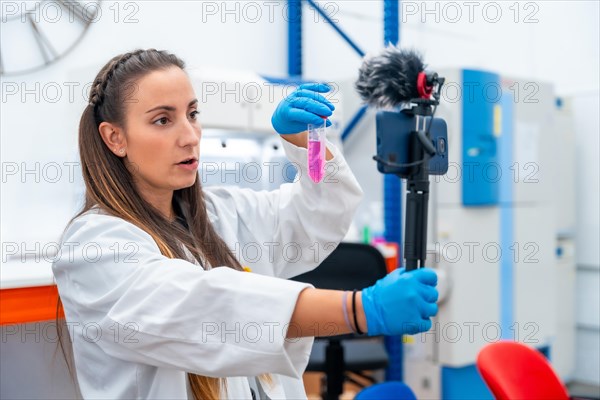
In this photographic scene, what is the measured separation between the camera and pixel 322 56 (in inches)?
149

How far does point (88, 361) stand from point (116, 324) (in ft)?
0.73

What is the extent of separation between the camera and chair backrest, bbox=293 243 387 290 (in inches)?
95.8

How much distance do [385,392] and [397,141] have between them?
0.88 metres

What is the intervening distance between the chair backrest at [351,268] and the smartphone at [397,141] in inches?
56.1

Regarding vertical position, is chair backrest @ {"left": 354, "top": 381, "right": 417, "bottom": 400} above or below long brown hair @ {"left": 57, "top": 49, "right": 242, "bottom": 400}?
below

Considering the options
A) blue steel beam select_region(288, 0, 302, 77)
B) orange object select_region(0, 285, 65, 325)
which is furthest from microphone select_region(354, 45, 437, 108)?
blue steel beam select_region(288, 0, 302, 77)

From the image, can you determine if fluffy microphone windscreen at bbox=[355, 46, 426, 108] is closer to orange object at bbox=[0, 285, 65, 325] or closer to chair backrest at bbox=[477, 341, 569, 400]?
chair backrest at bbox=[477, 341, 569, 400]

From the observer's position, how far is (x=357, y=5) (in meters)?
3.78

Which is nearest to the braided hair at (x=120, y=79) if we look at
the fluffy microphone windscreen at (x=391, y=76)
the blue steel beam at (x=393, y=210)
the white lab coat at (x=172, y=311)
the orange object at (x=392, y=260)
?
the white lab coat at (x=172, y=311)

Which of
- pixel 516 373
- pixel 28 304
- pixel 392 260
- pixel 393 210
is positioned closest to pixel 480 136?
pixel 393 210

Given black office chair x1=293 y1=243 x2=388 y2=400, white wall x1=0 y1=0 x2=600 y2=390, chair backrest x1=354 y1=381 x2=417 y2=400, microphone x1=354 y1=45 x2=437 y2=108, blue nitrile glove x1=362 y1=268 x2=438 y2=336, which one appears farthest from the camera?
white wall x1=0 y1=0 x2=600 y2=390

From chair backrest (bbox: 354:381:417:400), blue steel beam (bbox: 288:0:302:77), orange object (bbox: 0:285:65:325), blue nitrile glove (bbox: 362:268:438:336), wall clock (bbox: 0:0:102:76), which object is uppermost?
blue steel beam (bbox: 288:0:302:77)

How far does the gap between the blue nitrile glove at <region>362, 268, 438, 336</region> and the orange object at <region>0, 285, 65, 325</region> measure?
1.05 meters

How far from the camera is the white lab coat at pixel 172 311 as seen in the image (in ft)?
3.09
